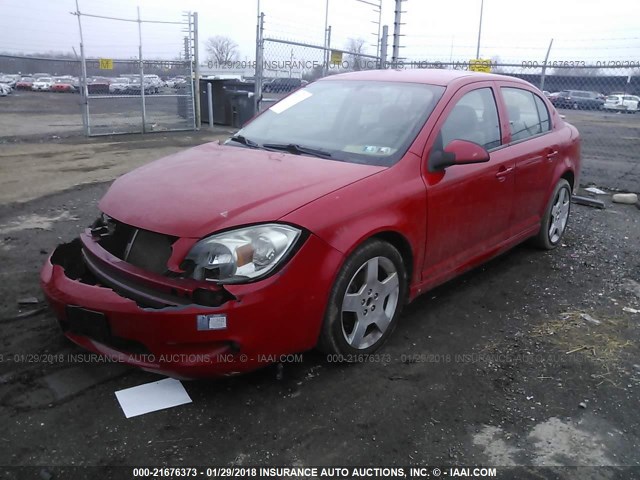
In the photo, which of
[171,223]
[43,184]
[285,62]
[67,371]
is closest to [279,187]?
[171,223]

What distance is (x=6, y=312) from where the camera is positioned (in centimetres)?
365

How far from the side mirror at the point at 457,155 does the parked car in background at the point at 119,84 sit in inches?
908

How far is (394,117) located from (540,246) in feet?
8.19

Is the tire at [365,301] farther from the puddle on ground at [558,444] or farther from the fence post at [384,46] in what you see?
the fence post at [384,46]

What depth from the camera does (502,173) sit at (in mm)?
4066

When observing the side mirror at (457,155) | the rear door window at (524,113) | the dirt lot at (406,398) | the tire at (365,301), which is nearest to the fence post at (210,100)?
the dirt lot at (406,398)

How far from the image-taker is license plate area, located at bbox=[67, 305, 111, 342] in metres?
2.65

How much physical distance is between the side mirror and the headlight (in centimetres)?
127

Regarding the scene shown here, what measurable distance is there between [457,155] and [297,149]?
1.02 metres

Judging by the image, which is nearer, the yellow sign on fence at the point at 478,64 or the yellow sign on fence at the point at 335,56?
the yellow sign on fence at the point at 478,64

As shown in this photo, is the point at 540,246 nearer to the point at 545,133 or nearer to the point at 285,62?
the point at 545,133

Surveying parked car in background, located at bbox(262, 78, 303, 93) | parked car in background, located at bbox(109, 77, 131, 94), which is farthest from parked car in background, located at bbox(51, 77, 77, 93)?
parked car in background, located at bbox(262, 78, 303, 93)

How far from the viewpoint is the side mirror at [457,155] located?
132 inches

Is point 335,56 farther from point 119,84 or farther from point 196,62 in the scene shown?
point 119,84
